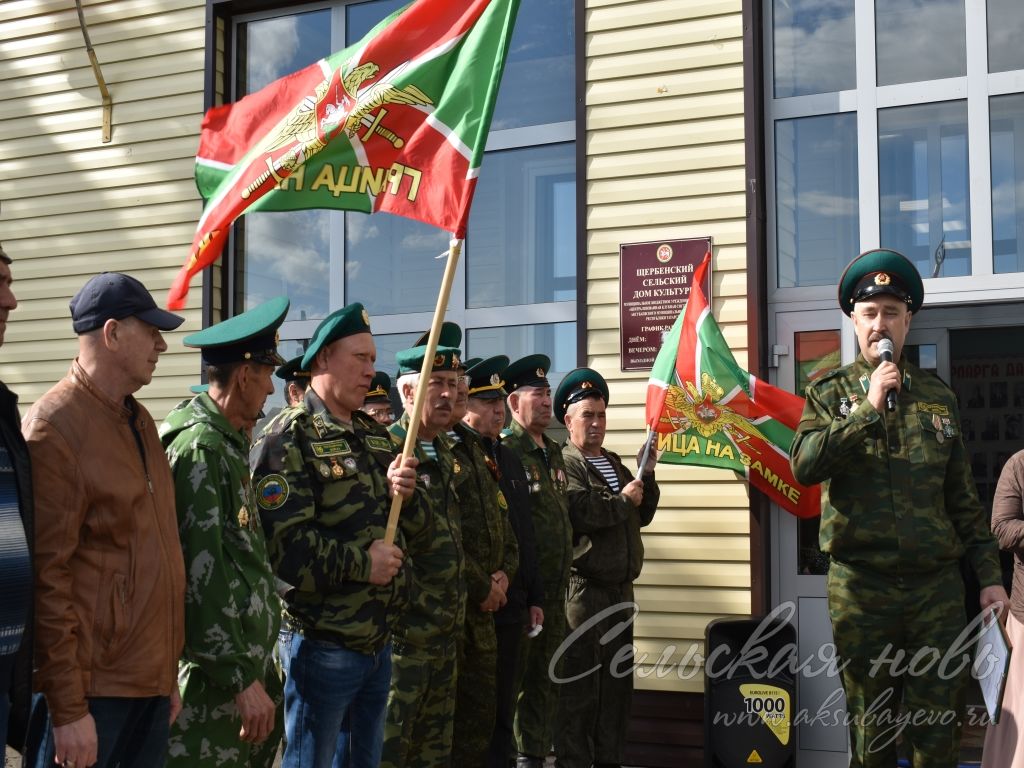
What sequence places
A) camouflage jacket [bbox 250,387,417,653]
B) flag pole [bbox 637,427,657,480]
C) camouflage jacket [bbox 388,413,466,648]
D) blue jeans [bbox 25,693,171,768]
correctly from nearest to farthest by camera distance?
blue jeans [bbox 25,693,171,768]
camouflage jacket [bbox 250,387,417,653]
camouflage jacket [bbox 388,413,466,648]
flag pole [bbox 637,427,657,480]

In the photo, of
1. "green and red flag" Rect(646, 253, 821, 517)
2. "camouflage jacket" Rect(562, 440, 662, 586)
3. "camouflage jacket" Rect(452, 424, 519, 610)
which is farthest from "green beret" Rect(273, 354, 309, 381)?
"green and red flag" Rect(646, 253, 821, 517)

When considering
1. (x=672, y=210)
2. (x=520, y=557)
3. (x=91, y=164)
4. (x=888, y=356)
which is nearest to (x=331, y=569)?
(x=520, y=557)

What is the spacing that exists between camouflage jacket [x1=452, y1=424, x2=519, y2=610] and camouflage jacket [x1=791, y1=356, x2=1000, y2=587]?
4.57ft

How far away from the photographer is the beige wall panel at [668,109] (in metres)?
6.46

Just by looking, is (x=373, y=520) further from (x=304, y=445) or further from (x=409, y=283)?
(x=409, y=283)

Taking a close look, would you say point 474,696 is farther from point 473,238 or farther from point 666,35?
point 666,35

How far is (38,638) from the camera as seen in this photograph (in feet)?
8.93

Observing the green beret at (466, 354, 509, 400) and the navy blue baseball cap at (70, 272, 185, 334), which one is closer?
the navy blue baseball cap at (70, 272, 185, 334)

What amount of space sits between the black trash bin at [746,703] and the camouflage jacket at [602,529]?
58cm

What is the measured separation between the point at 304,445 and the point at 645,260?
330 centimetres

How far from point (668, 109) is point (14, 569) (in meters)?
4.96

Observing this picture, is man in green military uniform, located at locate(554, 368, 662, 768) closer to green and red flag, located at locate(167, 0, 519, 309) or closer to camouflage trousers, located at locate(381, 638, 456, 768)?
camouflage trousers, located at locate(381, 638, 456, 768)

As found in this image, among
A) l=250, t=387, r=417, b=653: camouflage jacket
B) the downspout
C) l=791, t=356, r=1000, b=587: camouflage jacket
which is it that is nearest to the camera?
l=250, t=387, r=417, b=653: camouflage jacket

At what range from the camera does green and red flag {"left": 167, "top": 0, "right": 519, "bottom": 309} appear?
3.93m
